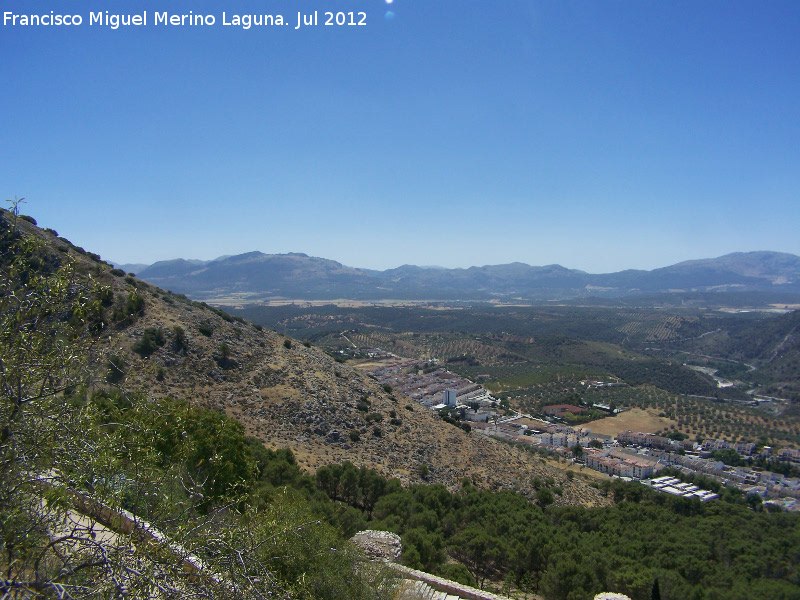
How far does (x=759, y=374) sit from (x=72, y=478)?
115 metres

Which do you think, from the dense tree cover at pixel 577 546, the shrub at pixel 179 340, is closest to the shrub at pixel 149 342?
the shrub at pixel 179 340

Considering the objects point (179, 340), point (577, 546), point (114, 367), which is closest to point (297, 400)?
point (179, 340)

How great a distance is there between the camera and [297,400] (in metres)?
25.4

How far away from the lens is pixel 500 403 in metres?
59.2

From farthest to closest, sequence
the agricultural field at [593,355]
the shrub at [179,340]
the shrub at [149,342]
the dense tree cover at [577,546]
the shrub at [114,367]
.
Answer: the agricultural field at [593,355]
the shrub at [179,340]
the shrub at [149,342]
the dense tree cover at [577,546]
the shrub at [114,367]

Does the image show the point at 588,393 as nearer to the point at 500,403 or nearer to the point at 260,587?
the point at 500,403

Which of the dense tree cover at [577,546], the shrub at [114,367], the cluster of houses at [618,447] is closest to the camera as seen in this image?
the shrub at [114,367]

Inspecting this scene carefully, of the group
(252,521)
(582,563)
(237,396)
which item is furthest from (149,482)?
(237,396)

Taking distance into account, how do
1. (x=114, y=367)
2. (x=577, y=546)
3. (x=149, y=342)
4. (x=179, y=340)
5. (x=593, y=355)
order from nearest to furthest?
(x=114, y=367) < (x=577, y=546) < (x=149, y=342) < (x=179, y=340) < (x=593, y=355)

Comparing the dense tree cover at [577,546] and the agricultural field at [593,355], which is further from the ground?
the dense tree cover at [577,546]

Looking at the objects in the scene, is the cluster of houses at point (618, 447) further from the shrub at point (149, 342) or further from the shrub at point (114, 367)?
the shrub at point (114, 367)

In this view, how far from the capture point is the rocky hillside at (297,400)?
22.2 m

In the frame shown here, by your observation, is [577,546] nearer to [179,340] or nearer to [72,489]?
[72,489]

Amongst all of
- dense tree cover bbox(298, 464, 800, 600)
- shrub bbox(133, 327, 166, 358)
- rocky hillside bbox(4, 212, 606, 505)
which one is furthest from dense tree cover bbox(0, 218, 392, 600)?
shrub bbox(133, 327, 166, 358)
